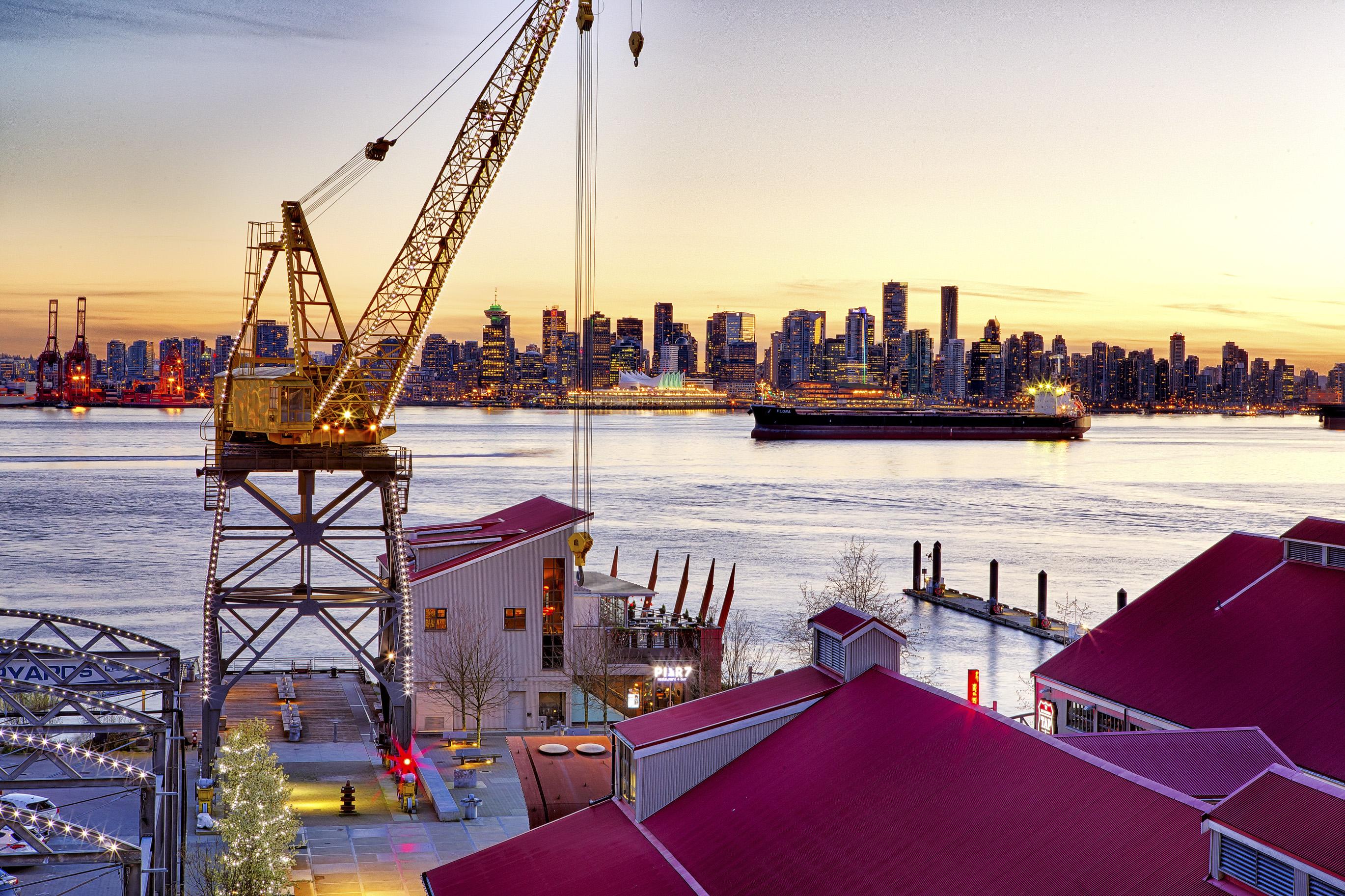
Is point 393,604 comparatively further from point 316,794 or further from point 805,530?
point 805,530

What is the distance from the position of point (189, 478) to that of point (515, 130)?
97.0 metres

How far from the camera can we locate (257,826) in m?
17.0

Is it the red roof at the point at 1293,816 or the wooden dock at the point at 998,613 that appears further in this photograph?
the wooden dock at the point at 998,613

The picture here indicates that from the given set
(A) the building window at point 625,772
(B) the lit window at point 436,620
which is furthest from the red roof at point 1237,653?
(B) the lit window at point 436,620

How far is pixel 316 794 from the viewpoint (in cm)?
2353

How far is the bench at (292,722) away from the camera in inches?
1085

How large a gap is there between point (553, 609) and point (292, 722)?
6.72 metres

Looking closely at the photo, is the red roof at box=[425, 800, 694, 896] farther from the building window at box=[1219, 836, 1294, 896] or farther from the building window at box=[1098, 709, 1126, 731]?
the building window at box=[1098, 709, 1126, 731]

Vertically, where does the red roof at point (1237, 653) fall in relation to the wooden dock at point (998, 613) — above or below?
above

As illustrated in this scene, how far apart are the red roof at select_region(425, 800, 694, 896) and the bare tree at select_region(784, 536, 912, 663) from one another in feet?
48.2

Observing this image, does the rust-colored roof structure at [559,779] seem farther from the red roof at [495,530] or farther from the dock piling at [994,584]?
the dock piling at [994,584]

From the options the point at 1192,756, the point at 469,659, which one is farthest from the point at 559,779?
the point at 469,659

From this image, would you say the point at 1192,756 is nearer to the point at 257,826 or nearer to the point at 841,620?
the point at 841,620

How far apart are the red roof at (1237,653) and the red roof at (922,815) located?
719 cm
